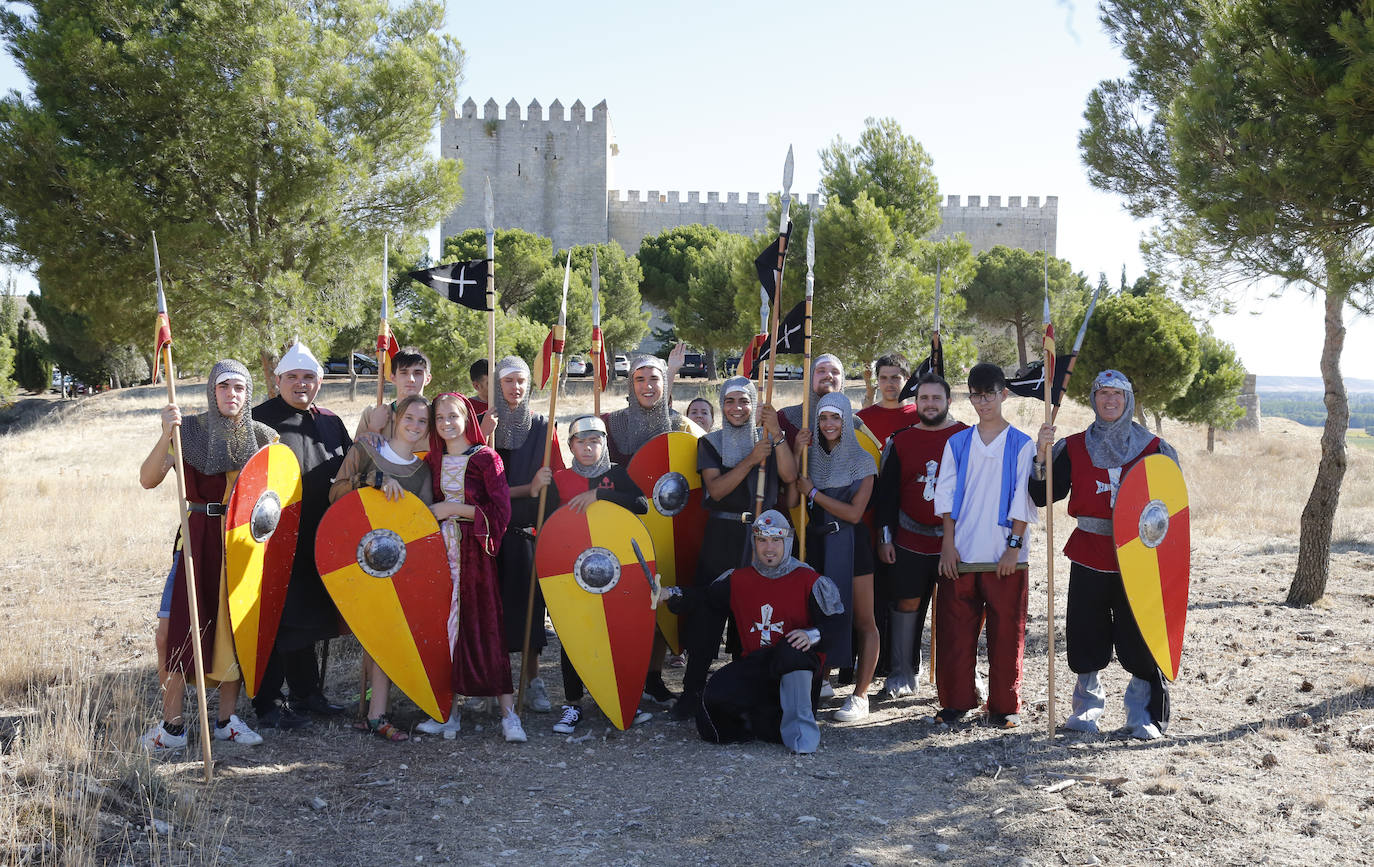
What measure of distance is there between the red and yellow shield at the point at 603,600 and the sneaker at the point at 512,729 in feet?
1.02

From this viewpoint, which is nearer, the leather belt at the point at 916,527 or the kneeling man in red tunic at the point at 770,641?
the kneeling man in red tunic at the point at 770,641

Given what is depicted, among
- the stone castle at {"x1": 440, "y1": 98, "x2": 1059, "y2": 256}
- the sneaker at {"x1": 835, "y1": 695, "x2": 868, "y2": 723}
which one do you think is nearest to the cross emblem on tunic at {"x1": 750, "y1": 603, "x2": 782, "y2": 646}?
the sneaker at {"x1": 835, "y1": 695, "x2": 868, "y2": 723}

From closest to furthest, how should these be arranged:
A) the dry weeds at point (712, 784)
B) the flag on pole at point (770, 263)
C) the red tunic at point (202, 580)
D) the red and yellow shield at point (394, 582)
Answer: the dry weeds at point (712, 784), the red tunic at point (202, 580), the red and yellow shield at point (394, 582), the flag on pole at point (770, 263)

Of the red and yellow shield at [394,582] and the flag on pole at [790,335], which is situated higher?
the flag on pole at [790,335]

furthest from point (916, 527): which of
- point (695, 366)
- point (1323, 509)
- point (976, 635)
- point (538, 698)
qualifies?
point (695, 366)

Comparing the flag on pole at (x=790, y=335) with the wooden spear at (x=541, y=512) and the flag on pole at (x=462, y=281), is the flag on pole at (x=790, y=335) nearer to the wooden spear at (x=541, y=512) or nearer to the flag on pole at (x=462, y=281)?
the wooden spear at (x=541, y=512)

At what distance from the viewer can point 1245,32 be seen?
16.0 ft

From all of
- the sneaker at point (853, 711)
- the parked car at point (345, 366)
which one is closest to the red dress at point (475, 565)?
the sneaker at point (853, 711)

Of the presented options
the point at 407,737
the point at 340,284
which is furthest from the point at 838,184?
the point at 407,737

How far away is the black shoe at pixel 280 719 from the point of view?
13.1 feet

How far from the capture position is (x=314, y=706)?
13.8ft

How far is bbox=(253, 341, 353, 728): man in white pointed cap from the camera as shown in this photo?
13.0ft

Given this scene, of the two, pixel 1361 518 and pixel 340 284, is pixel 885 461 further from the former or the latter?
pixel 1361 518

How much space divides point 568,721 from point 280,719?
114 centimetres
